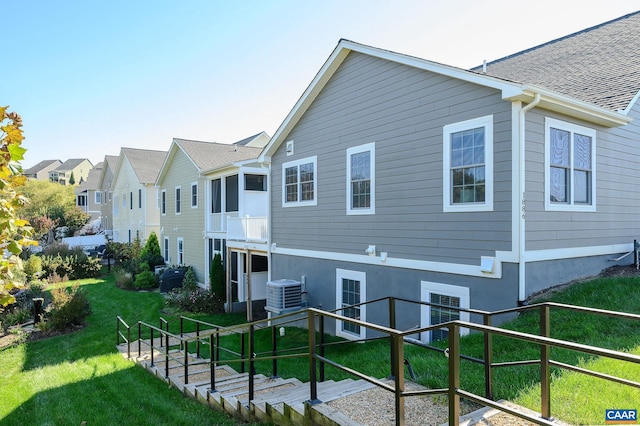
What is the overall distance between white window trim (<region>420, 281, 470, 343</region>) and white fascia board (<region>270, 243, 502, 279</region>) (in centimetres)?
29

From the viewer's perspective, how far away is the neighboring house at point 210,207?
16438 mm

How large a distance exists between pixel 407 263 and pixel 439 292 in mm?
987

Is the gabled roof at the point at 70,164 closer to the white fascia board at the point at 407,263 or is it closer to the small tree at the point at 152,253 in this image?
the small tree at the point at 152,253

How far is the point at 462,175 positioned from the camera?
7.96 m

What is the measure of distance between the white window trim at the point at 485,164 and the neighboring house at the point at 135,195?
76.5 ft

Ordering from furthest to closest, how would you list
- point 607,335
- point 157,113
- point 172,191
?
point 172,191, point 157,113, point 607,335

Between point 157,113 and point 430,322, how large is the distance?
1875 centimetres

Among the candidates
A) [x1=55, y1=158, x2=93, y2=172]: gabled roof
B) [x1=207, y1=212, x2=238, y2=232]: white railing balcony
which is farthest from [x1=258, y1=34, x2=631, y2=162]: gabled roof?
[x1=55, y1=158, x2=93, y2=172]: gabled roof

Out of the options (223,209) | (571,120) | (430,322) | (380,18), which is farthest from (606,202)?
(223,209)

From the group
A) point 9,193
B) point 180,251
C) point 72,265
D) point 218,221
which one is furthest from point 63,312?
point 72,265

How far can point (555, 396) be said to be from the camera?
3955mm

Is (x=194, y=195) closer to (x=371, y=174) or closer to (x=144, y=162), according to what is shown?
(x=144, y=162)

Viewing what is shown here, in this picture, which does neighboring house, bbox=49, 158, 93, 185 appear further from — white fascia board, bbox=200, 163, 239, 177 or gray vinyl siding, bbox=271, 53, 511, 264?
gray vinyl siding, bbox=271, 53, 511, 264

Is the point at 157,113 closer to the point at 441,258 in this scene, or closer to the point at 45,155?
the point at 441,258
